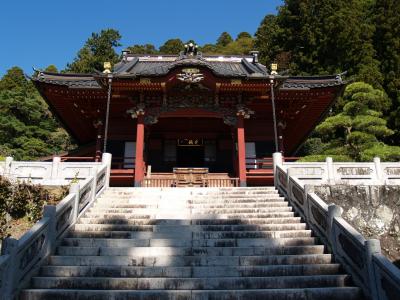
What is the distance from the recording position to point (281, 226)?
8.34 meters

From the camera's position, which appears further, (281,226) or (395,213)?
(395,213)

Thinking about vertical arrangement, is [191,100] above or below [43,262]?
above

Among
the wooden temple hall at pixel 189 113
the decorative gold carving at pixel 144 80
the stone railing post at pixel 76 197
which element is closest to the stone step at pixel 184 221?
the stone railing post at pixel 76 197

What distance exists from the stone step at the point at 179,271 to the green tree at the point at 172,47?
169 ft

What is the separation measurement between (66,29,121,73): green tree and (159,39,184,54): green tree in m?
10.5

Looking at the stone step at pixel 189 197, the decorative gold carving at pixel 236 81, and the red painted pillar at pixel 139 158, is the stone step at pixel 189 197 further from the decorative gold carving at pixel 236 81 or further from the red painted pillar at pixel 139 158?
the decorative gold carving at pixel 236 81

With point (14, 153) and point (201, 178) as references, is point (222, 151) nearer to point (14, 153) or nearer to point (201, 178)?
point (201, 178)

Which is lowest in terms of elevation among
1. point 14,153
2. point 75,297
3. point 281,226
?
point 75,297

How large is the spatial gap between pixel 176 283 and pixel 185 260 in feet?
2.50

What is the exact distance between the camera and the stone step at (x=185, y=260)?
6.78m

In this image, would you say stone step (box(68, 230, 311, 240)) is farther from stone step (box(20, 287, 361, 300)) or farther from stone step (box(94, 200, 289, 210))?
stone step (box(20, 287, 361, 300))

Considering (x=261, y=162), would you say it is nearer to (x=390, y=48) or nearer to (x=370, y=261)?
(x=370, y=261)

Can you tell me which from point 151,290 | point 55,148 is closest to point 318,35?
point 55,148

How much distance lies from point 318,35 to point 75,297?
3363 centimetres
